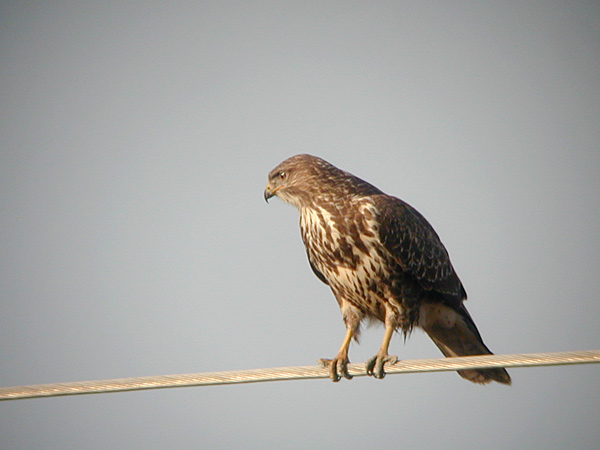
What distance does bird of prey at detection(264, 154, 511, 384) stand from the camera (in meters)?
6.28

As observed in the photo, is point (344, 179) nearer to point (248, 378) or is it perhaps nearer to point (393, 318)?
point (393, 318)

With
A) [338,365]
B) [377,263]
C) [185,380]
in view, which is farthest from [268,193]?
[185,380]

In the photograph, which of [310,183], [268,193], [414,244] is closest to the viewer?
[414,244]


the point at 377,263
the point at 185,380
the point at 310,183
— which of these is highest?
the point at 310,183

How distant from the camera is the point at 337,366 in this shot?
6.26 metres

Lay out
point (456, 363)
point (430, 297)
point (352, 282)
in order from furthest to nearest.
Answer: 1. point (430, 297)
2. point (352, 282)
3. point (456, 363)

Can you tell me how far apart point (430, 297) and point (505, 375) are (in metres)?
0.91

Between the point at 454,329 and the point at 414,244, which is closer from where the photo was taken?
the point at 414,244

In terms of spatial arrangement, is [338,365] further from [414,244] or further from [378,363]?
[414,244]

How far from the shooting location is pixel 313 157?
719 centimetres

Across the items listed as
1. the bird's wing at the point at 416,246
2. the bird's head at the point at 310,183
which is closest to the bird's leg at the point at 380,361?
the bird's wing at the point at 416,246

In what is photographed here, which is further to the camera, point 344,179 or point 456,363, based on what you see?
point 344,179

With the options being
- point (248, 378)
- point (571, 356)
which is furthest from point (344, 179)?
point (571, 356)

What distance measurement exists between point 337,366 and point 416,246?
1204mm
